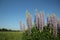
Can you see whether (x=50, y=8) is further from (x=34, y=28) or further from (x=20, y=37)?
(x=20, y=37)

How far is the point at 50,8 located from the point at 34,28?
0.41 meters

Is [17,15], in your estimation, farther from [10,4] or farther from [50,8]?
[50,8]

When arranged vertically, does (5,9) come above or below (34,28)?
above

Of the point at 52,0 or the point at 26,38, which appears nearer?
the point at 26,38

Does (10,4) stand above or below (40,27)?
above

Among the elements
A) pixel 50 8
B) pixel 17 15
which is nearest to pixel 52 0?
pixel 50 8

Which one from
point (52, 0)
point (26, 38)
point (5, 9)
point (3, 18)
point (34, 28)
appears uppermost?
point (52, 0)

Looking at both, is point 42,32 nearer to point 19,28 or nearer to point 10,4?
point 19,28

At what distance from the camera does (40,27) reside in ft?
6.40

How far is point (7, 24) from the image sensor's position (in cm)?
200

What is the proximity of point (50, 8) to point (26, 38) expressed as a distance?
0.58 m

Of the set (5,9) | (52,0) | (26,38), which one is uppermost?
(52,0)

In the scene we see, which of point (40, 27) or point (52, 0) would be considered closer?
point (40, 27)

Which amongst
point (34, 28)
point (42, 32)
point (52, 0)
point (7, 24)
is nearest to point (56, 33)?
point (42, 32)
